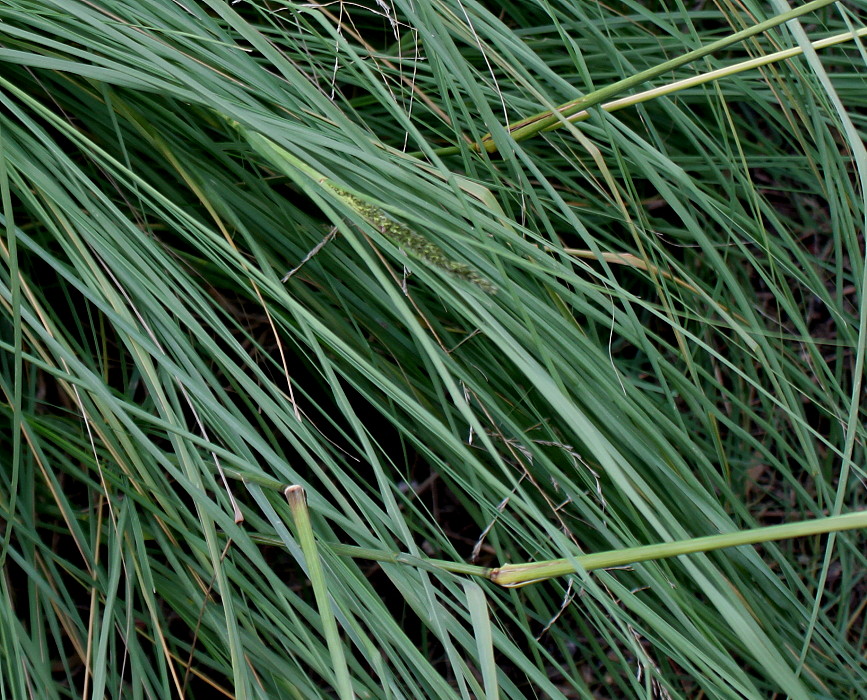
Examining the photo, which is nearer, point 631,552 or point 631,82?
point 631,552

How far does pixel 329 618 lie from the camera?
466 mm

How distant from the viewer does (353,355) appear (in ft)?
1.75

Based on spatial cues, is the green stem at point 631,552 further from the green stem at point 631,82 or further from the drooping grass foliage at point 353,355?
the green stem at point 631,82

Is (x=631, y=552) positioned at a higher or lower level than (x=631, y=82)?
lower

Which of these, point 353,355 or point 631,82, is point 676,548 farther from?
point 631,82

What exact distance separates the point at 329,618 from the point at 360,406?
28.8 inches

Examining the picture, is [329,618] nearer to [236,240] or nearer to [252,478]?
[252,478]

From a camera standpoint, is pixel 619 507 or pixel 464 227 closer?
pixel 464 227

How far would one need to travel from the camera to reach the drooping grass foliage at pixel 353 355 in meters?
0.57

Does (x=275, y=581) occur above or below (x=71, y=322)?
below

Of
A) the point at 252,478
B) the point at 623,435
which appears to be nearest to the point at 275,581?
the point at 252,478

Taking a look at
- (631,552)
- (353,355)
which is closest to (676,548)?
(631,552)

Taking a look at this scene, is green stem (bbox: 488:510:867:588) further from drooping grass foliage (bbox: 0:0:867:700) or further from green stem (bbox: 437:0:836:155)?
green stem (bbox: 437:0:836:155)

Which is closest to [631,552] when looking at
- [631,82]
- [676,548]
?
[676,548]
